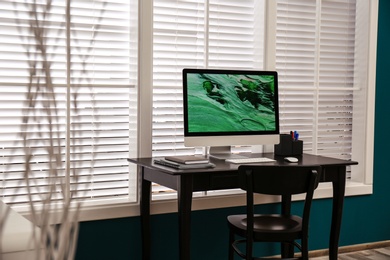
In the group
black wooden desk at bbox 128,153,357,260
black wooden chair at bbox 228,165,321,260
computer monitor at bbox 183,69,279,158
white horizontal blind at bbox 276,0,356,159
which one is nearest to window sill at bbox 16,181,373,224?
black wooden desk at bbox 128,153,357,260

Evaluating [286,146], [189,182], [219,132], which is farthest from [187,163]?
[286,146]

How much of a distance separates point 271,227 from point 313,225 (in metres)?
1.34

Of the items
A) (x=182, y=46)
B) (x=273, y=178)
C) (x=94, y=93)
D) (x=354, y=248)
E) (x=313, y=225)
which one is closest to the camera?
(x=273, y=178)

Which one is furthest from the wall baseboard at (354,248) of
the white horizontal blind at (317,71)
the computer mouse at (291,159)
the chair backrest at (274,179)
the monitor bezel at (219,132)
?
the chair backrest at (274,179)

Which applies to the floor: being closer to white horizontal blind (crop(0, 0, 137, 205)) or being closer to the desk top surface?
the desk top surface

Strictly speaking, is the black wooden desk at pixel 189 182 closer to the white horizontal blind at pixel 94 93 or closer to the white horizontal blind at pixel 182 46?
the white horizontal blind at pixel 94 93

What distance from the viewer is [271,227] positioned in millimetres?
2969

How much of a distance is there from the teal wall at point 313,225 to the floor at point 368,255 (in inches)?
3.5

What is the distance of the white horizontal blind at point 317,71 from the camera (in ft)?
13.5

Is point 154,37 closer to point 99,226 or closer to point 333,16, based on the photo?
point 99,226

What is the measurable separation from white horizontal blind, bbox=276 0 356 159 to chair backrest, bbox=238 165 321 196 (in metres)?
1.32

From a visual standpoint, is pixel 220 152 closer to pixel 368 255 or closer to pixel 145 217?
pixel 145 217

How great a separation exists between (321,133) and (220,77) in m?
1.17

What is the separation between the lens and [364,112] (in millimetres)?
4371
